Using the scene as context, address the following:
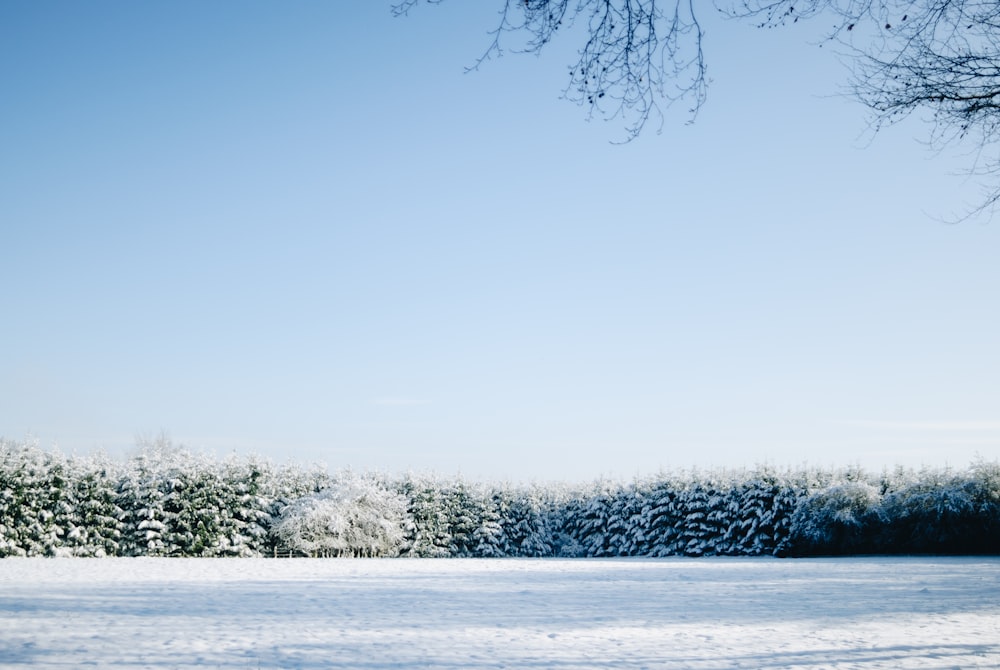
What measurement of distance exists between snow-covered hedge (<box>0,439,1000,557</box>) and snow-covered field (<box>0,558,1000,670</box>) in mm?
6045

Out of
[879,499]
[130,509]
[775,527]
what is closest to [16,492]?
[130,509]

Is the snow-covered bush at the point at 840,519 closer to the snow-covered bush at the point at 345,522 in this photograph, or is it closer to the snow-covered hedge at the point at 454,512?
the snow-covered hedge at the point at 454,512

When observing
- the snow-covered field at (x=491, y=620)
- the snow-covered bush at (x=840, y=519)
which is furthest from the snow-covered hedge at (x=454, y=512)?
the snow-covered field at (x=491, y=620)

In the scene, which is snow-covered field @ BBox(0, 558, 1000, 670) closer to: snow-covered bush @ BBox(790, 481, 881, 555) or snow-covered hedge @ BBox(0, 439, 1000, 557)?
snow-covered hedge @ BBox(0, 439, 1000, 557)

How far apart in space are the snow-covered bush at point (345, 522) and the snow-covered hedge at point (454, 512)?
4 centimetres

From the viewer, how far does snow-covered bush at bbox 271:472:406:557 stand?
20641 mm

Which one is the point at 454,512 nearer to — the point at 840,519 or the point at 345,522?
the point at 345,522

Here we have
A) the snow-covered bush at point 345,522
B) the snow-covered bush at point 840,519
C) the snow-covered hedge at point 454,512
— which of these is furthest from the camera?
the snow-covered bush at point 345,522

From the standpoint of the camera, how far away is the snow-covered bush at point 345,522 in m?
20.6

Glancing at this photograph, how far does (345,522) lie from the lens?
20.8 meters

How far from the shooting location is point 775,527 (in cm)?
2150

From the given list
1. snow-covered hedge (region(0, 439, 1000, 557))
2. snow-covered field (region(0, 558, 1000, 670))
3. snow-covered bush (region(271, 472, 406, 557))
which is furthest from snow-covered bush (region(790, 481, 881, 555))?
snow-covered bush (region(271, 472, 406, 557))

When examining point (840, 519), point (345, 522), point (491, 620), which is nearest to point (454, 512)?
point (345, 522)

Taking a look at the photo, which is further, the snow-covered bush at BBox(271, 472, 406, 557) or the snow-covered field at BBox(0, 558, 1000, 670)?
the snow-covered bush at BBox(271, 472, 406, 557)
